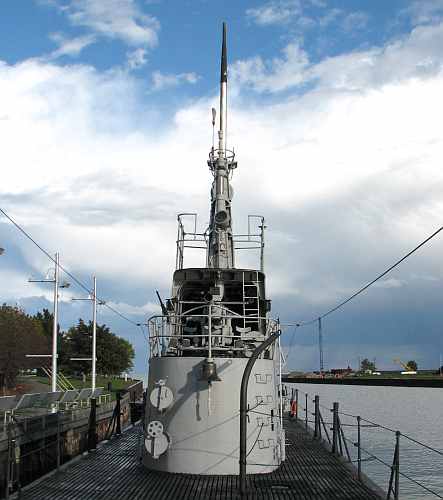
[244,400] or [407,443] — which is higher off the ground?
[244,400]

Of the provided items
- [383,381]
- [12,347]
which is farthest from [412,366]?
[12,347]

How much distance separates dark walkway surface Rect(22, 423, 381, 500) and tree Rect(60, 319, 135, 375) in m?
52.5

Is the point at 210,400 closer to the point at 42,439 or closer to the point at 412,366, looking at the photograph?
the point at 42,439

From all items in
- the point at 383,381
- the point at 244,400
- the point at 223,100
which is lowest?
the point at 383,381

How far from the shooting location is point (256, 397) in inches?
546

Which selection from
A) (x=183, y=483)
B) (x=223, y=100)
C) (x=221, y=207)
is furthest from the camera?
Answer: (x=223, y=100)

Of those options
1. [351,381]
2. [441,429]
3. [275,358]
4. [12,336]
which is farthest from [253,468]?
[351,381]

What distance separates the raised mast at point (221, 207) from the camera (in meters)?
17.2

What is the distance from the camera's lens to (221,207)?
17.9 m

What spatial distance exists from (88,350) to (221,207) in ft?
169

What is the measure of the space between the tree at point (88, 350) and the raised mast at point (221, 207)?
49.6 metres

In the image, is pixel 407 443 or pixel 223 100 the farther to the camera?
pixel 407 443

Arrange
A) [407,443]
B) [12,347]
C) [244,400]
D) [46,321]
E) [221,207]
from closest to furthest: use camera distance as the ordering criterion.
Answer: [244,400]
[221,207]
[407,443]
[12,347]
[46,321]

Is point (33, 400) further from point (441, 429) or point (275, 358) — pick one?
point (441, 429)
